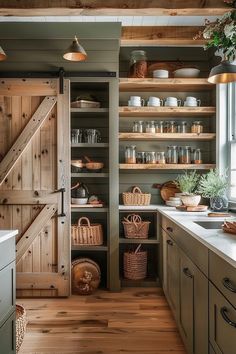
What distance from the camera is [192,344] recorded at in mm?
2068

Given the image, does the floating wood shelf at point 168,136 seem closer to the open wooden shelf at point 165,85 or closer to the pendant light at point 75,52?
the open wooden shelf at point 165,85

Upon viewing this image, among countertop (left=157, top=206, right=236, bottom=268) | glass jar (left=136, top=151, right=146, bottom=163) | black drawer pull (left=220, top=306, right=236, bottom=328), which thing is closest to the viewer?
black drawer pull (left=220, top=306, right=236, bottom=328)

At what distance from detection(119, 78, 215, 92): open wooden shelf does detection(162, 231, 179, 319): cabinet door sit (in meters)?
1.65

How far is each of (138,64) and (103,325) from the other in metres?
2.71

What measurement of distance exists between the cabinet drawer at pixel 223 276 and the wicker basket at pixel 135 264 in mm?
2084

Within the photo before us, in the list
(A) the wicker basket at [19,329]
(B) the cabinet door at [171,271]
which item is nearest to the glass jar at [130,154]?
(B) the cabinet door at [171,271]

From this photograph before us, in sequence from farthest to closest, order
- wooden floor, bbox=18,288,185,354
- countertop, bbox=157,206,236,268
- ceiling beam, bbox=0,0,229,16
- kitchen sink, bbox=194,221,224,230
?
ceiling beam, bbox=0,0,229,16
kitchen sink, bbox=194,221,224,230
wooden floor, bbox=18,288,185,354
countertop, bbox=157,206,236,268

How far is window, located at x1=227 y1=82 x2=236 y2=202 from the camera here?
365 cm

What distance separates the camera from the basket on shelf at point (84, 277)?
3508mm

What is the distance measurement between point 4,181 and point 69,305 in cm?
140

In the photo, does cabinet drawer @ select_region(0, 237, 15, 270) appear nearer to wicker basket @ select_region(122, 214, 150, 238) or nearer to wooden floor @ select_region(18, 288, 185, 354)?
wooden floor @ select_region(18, 288, 185, 354)

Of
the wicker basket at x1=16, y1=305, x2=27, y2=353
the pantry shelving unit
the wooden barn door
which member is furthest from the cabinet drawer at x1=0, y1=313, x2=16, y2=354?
the pantry shelving unit

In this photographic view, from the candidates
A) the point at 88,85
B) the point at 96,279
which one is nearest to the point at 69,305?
the point at 96,279

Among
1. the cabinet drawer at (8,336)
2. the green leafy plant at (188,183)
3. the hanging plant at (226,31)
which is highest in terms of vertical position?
the hanging plant at (226,31)
